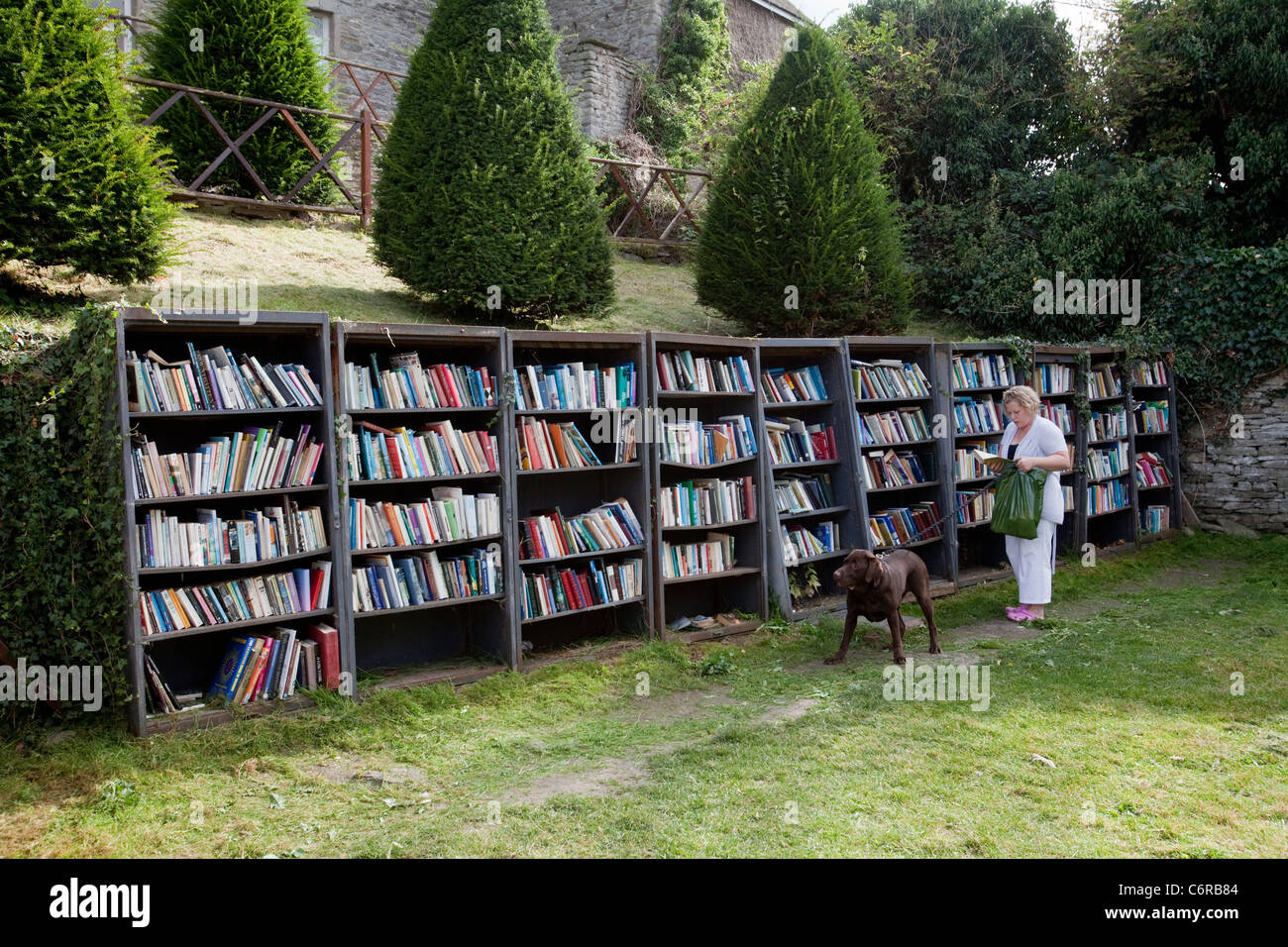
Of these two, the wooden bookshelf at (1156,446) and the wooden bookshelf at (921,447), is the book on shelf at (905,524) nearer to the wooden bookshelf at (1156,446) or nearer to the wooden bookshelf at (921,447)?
the wooden bookshelf at (921,447)

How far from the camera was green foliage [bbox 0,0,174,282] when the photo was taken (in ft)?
20.6

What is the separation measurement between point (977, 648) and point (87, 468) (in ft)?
18.9

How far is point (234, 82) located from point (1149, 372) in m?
11.1

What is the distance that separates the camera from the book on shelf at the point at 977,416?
917 cm

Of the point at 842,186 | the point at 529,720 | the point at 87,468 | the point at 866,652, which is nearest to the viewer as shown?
the point at 87,468

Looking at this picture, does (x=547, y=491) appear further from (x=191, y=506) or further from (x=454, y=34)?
(x=454, y=34)

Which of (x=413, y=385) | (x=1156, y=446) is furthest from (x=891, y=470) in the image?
(x=1156, y=446)

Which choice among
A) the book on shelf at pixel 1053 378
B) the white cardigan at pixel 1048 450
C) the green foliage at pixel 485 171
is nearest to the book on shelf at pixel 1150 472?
the book on shelf at pixel 1053 378

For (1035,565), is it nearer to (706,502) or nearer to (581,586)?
(706,502)

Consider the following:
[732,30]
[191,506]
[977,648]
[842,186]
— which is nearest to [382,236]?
[191,506]

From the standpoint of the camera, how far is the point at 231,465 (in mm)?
5270

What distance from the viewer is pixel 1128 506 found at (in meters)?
10.9

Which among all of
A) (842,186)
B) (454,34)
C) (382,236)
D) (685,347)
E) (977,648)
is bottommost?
(977,648)

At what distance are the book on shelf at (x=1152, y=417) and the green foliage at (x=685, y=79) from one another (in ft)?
26.6
